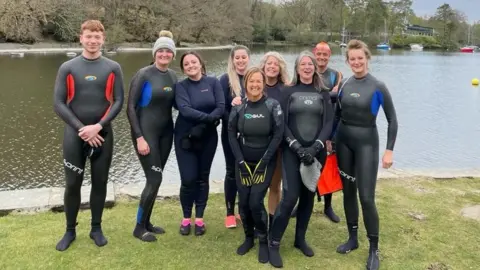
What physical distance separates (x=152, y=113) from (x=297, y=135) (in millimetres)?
1326

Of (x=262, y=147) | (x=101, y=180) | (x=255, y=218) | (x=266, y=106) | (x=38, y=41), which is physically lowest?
(x=255, y=218)

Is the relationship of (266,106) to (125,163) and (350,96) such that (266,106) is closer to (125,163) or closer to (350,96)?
(350,96)

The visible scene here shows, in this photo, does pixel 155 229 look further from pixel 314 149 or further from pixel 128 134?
pixel 128 134

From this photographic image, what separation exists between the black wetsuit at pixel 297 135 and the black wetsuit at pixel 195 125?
2.30 ft

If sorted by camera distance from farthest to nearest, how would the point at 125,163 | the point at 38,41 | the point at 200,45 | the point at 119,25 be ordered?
the point at 200,45, the point at 119,25, the point at 38,41, the point at 125,163

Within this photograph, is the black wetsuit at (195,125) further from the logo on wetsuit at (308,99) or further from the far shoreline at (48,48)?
the far shoreline at (48,48)

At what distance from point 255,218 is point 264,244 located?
259 millimetres

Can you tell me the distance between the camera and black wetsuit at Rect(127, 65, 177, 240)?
3803 mm

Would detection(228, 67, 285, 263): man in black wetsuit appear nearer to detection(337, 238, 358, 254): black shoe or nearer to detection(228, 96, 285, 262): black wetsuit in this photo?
detection(228, 96, 285, 262): black wetsuit

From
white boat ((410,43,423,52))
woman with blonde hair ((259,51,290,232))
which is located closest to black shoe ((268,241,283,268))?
woman with blonde hair ((259,51,290,232))

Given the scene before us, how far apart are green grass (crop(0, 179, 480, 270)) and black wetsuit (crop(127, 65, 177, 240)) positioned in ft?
1.55

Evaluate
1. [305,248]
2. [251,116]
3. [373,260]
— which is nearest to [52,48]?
[251,116]

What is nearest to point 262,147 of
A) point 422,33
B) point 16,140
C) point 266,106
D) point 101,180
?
point 266,106

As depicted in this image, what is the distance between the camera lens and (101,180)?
3736 millimetres
